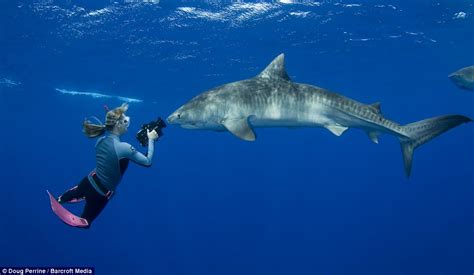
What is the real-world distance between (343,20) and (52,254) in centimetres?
4807

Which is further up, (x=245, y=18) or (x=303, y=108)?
(x=245, y=18)

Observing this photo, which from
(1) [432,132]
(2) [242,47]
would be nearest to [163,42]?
(2) [242,47]

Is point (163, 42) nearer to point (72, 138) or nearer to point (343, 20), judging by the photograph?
point (343, 20)

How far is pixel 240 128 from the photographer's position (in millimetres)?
7164

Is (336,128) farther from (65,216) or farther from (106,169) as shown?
(65,216)

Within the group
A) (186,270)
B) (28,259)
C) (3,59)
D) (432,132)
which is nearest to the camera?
(432,132)

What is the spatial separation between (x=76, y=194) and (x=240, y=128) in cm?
381

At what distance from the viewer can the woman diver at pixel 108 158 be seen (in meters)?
7.38

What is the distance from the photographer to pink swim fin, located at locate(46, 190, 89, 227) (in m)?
7.35

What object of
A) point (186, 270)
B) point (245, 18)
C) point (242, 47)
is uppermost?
point (245, 18)

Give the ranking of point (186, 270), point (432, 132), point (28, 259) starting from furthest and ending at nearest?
point (28, 259) → point (186, 270) → point (432, 132)

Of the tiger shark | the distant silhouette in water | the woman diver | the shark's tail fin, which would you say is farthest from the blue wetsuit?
the distant silhouette in water

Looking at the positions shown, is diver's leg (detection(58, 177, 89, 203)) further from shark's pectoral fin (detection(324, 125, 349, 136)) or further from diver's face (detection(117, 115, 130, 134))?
shark's pectoral fin (detection(324, 125, 349, 136))

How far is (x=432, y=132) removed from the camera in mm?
7613
